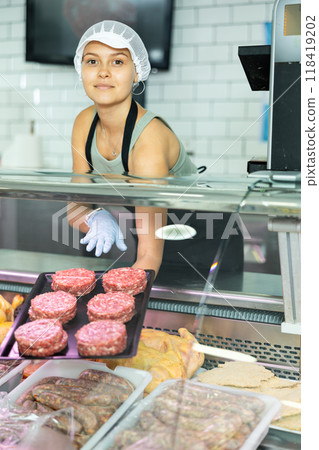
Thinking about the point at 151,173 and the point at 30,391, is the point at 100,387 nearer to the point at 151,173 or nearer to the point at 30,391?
the point at 30,391

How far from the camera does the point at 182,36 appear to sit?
133 inches

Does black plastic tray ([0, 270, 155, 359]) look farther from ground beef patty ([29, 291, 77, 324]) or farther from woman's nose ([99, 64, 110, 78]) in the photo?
woman's nose ([99, 64, 110, 78])

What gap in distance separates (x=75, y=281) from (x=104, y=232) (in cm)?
11

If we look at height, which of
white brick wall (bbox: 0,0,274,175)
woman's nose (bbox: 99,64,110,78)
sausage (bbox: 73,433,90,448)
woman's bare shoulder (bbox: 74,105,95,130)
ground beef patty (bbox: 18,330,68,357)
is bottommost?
sausage (bbox: 73,433,90,448)

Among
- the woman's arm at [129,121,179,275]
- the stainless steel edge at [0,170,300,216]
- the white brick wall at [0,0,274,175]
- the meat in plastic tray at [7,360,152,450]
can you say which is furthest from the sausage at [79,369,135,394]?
the white brick wall at [0,0,274,175]

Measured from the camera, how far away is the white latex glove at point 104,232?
0.96 meters

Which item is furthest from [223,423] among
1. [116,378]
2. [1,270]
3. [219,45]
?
[219,45]

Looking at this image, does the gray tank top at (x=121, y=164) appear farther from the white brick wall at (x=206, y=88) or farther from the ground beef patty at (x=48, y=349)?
the white brick wall at (x=206, y=88)

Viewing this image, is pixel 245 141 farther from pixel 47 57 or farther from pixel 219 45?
pixel 47 57

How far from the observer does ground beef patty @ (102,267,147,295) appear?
898mm

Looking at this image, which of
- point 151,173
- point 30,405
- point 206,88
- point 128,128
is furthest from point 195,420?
point 206,88

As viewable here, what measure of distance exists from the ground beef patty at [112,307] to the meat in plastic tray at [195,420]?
151 mm

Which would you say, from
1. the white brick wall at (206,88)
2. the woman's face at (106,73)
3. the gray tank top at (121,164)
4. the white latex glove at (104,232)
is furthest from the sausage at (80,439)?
the white brick wall at (206,88)

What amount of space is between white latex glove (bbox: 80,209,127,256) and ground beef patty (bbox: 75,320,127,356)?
0.64 ft
